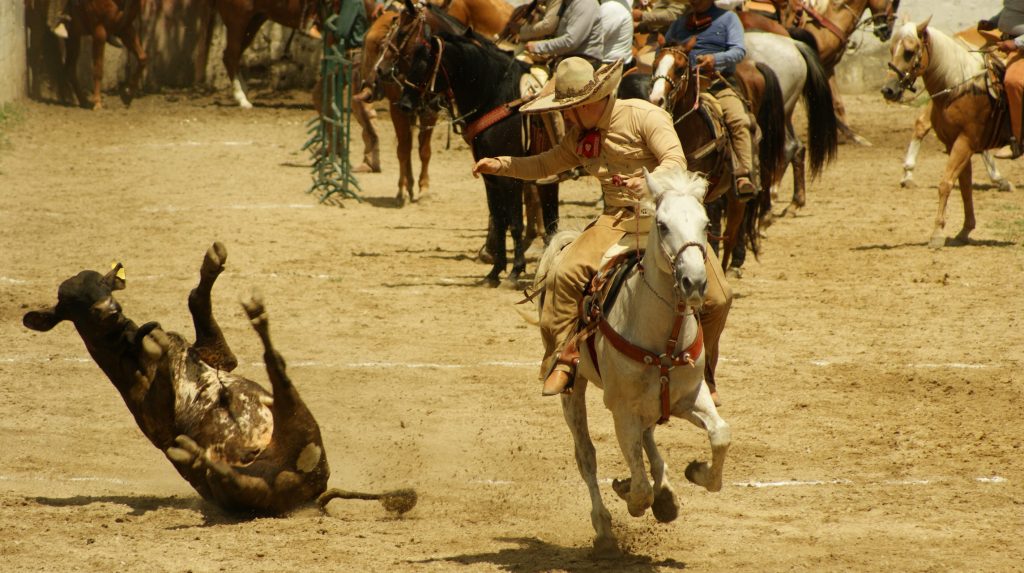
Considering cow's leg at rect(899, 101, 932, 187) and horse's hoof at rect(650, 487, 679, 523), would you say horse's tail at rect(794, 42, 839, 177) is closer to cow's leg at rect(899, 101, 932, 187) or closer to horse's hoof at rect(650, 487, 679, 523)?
cow's leg at rect(899, 101, 932, 187)

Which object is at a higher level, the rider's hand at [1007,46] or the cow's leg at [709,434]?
the rider's hand at [1007,46]

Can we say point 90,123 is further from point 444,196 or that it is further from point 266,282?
point 266,282

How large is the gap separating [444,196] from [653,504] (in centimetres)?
1123

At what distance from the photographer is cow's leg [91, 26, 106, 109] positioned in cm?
2111

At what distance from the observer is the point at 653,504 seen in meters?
5.64

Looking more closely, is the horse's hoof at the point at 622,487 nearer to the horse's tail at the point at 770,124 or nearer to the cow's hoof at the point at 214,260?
the cow's hoof at the point at 214,260

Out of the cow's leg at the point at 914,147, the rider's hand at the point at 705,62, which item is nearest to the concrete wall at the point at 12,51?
the rider's hand at the point at 705,62

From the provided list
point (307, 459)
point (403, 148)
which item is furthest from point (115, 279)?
point (403, 148)

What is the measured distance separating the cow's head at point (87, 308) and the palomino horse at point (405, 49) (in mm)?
5556

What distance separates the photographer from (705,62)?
10.7 meters

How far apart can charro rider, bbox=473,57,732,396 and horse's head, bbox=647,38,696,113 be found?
435 centimetres

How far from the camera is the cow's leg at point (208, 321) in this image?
21.0 feet

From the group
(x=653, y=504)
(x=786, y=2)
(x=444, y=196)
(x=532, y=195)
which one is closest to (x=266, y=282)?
(x=532, y=195)

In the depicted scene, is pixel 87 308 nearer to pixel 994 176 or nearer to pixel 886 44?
pixel 994 176
